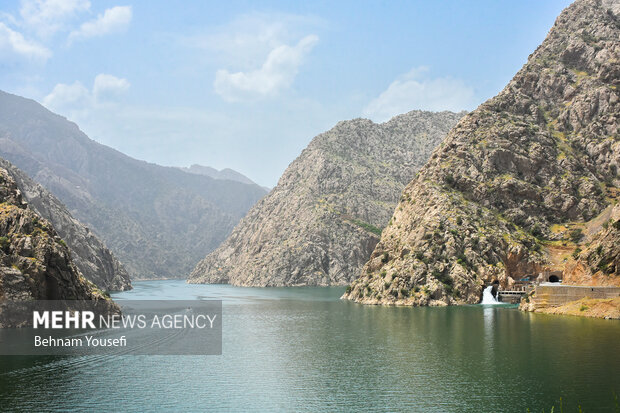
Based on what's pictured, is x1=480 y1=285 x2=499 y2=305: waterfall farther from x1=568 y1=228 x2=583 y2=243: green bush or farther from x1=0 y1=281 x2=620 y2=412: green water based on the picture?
x1=0 y1=281 x2=620 y2=412: green water

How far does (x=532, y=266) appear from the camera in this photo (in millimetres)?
168000

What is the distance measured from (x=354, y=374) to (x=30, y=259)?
71332mm

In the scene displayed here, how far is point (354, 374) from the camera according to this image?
67.3 meters

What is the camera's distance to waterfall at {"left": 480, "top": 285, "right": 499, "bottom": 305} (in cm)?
16038

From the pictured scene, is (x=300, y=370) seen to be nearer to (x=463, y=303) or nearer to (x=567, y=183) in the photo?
(x=463, y=303)

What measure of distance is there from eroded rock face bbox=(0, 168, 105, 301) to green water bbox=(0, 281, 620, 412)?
98.7ft

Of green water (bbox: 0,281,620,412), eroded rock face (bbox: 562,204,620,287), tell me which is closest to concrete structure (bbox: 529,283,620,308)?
eroded rock face (bbox: 562,204,620,287)

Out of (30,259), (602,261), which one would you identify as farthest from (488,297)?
(30,259)

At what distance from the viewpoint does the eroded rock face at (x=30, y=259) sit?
3871 inches

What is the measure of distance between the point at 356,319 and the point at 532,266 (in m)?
72.4

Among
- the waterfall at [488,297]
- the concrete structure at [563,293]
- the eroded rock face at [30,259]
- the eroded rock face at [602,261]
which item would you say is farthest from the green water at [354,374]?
the waterfall at [488,297]

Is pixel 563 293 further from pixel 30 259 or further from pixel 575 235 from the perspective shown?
pixel 30 259

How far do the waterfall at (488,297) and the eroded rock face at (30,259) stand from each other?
112 m

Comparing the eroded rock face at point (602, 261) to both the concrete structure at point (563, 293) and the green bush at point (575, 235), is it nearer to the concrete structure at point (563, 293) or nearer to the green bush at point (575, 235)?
the concrete structure at point (563, 293)
